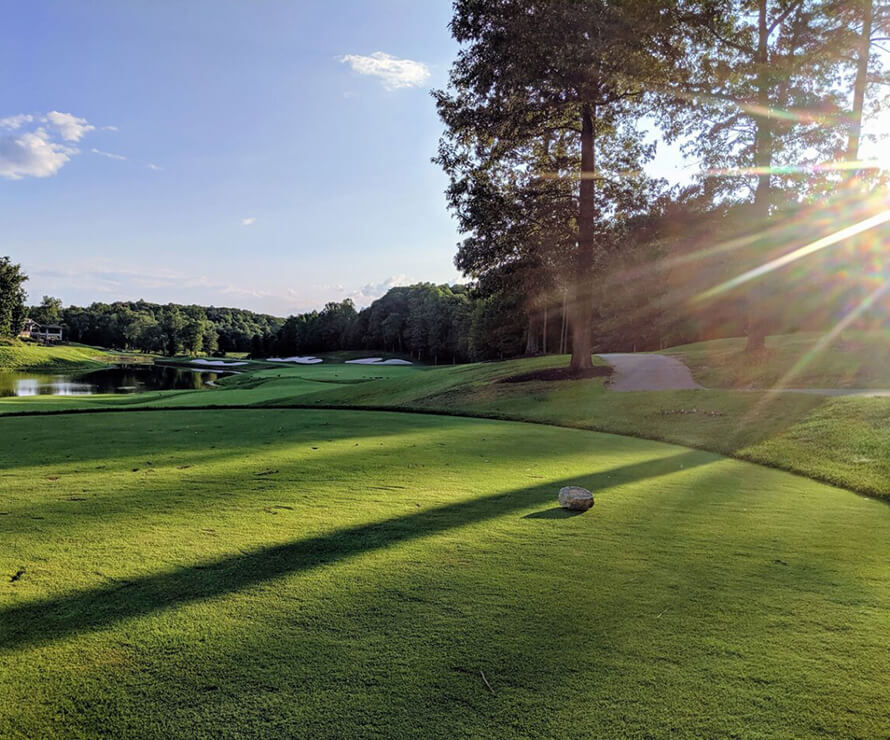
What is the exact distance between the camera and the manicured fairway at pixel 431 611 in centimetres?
190

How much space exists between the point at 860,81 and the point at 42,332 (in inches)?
5372

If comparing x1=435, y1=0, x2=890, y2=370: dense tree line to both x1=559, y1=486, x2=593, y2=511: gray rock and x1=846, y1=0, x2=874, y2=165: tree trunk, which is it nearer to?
x1=846, y1=0, x2=874, y2=165: tree trunk

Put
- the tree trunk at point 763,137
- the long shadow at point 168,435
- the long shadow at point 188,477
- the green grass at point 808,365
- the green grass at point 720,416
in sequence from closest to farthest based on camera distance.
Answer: the long shadow at point 188,477, the long shadow at point 168,435, the green grass at point 720,416, the green grass at point 808,365, the tree trunk at point 763,137

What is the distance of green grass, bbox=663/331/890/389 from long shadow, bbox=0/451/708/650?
13.0 meters

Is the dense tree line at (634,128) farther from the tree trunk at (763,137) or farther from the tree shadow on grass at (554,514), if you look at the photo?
the tree shadow on grass at (554,514)

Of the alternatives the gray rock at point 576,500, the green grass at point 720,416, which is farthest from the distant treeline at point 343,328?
the gray rock at point 576,500

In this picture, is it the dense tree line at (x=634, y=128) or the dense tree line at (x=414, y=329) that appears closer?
the dense tree line at (x=634, y=128)

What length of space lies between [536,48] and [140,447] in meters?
15.3

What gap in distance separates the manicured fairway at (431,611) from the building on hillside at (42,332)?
4610 inches

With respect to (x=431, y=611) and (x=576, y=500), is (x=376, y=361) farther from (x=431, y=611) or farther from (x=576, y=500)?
(x=431, y=611)

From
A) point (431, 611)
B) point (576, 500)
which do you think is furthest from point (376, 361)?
point (431, 611)

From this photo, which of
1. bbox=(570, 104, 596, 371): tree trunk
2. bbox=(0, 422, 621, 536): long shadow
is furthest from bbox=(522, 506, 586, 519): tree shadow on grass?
bbox=(570, 104, 596, 371): tree trunk

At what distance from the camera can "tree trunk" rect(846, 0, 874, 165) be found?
51.6 ft

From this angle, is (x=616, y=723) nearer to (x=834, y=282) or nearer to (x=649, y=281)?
(x=834, y=282)
